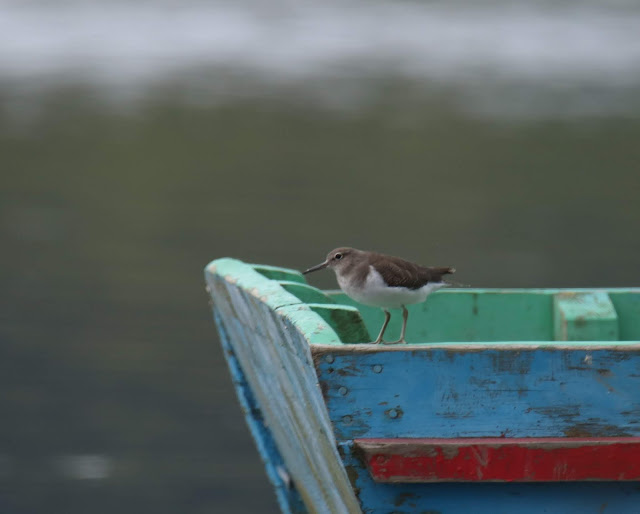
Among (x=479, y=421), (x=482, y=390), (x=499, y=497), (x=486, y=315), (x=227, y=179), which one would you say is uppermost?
(x=482, y=390)

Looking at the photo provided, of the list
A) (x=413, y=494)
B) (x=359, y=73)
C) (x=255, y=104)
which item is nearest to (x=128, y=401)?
(x=413, y=494)

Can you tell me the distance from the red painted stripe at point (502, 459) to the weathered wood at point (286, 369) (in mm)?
210

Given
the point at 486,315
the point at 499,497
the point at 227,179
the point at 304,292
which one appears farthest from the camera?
the point at 227,179

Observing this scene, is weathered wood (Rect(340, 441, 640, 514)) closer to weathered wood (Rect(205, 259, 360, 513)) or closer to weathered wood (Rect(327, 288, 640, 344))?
weathered wood (Rect(205, 259, 360, 513))

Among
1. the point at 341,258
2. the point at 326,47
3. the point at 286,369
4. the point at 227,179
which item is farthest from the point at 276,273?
the point at 326,47

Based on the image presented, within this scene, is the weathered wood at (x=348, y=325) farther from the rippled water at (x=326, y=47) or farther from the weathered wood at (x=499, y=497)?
the rippled water at (x=326, y=47)

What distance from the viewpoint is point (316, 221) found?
15672mm

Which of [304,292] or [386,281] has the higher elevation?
[386,281]

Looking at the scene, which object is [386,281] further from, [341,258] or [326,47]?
[326,47]

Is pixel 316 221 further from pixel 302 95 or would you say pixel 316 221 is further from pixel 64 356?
pixel 302 95

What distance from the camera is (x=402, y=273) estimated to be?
17.3ft

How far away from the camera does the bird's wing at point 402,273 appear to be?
523 centimetres

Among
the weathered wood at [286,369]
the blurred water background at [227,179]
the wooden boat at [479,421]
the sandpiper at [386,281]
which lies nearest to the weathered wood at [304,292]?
the weathered wood at [286,369]

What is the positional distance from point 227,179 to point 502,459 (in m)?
14.7
